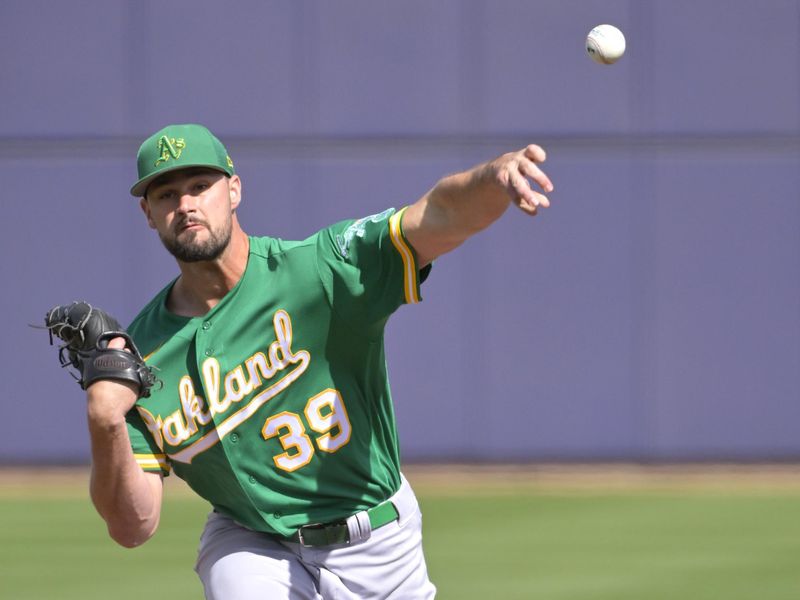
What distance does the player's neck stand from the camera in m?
4.46

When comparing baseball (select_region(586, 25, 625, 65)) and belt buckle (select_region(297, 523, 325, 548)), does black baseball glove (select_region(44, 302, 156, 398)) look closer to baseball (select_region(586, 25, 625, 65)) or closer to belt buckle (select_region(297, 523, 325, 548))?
belt buckle (select_region(297, 523, 325, 548))

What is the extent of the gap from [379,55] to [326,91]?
56 centimetres

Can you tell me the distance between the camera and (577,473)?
11.9 m

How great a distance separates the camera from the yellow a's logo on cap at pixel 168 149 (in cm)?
434

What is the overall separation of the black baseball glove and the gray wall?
822cm

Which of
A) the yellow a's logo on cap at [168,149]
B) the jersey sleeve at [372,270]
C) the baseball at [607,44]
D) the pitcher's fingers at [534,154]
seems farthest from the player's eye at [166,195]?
the baseball at [607,44]

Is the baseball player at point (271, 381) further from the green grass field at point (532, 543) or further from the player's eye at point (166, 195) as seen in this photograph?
the green grass field at point (532, 543)

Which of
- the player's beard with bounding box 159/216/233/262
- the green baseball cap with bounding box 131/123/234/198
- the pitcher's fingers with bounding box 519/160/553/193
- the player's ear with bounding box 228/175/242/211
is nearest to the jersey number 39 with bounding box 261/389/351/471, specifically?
the player's beard with bounding box 159/216/233/262

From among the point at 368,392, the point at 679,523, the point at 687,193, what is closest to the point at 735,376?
the point at 687,193

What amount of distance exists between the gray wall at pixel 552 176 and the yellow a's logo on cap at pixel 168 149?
26.1 feet

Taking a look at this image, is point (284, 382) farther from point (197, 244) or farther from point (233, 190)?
point (233, 190)

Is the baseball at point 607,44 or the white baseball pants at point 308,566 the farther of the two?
the baseball at point 607,44

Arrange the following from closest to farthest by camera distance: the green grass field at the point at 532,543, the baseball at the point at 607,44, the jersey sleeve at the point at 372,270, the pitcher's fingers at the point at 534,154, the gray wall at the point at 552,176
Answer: the pitcher's fingers at the point at 534,154, the jersey sleeve at the point at 372,270, the baseball at the point at 607,44, the green grass field at the point at 532,543, the gray wall at the point at 552,176

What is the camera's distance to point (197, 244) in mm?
4344
